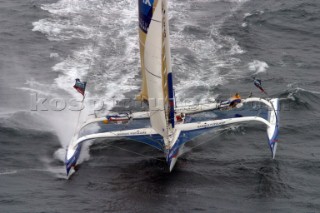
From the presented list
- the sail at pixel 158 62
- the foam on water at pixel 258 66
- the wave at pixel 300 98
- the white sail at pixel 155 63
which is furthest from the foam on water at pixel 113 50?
the white sail at pixel 155 63

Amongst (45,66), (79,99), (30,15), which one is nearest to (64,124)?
(79,99)

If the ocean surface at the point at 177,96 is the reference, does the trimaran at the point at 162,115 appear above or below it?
above

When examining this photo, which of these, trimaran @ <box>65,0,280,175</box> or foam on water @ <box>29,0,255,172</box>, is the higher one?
trimaran @ <box>65,0,280,175</box>

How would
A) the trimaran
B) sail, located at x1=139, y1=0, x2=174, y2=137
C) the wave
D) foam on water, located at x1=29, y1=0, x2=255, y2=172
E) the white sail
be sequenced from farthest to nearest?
foam on water, located at x1=29, y1=0, x2=255, y2=172
the wave
the trimaran
sail, located at x1=139, y1=0, x2=174, y2=137
the white sail

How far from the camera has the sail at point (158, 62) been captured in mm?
21438

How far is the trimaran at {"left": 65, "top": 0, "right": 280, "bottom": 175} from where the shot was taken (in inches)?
854

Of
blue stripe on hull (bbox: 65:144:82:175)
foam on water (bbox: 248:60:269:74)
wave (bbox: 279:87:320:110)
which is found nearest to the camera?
blue stripe on hull (bbox: 65:144:82:175)

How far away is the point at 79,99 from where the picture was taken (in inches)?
1178

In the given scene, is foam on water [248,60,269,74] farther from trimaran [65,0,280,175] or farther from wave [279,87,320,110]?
trimaran [65,0,280,175]

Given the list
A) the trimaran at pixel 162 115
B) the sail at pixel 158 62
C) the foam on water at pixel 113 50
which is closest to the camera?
the sail at pixel 158 62

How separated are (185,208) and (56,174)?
19.9 ft

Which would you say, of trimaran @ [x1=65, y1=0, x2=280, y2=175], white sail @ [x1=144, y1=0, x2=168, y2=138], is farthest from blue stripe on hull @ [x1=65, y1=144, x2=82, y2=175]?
white sail @ [x1=144, y1=0, x2=168, y2=138]

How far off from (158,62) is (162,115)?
245 cm

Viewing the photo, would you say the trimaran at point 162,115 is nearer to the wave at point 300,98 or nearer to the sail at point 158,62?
the sail at point 158,62
